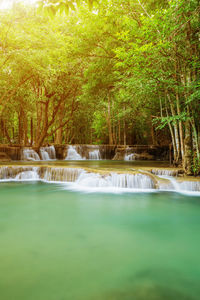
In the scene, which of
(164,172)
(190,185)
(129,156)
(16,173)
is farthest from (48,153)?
(190,185)

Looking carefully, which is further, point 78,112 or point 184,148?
point 78,112

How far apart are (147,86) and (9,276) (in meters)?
6.68

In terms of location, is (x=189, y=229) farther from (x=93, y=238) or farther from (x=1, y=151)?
(x=1, y=151)

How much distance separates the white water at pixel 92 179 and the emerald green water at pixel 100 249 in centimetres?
112

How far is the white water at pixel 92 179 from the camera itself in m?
8.03

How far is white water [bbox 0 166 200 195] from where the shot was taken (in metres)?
8.03

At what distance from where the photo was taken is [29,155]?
18.0m

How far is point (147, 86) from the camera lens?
7461 mm

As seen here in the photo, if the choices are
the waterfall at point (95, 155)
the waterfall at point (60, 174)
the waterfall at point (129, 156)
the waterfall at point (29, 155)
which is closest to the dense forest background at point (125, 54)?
the waterfall at point (29, 155)

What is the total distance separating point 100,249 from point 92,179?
5.54 meters

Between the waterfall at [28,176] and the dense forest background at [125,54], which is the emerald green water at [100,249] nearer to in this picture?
the dense forest background at [125,54]

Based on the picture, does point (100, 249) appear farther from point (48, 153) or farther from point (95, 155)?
point (95, 155)

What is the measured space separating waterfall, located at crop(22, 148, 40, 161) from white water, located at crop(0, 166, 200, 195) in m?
7.01

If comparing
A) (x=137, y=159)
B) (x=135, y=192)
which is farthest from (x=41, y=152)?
(x=135, y=192)
